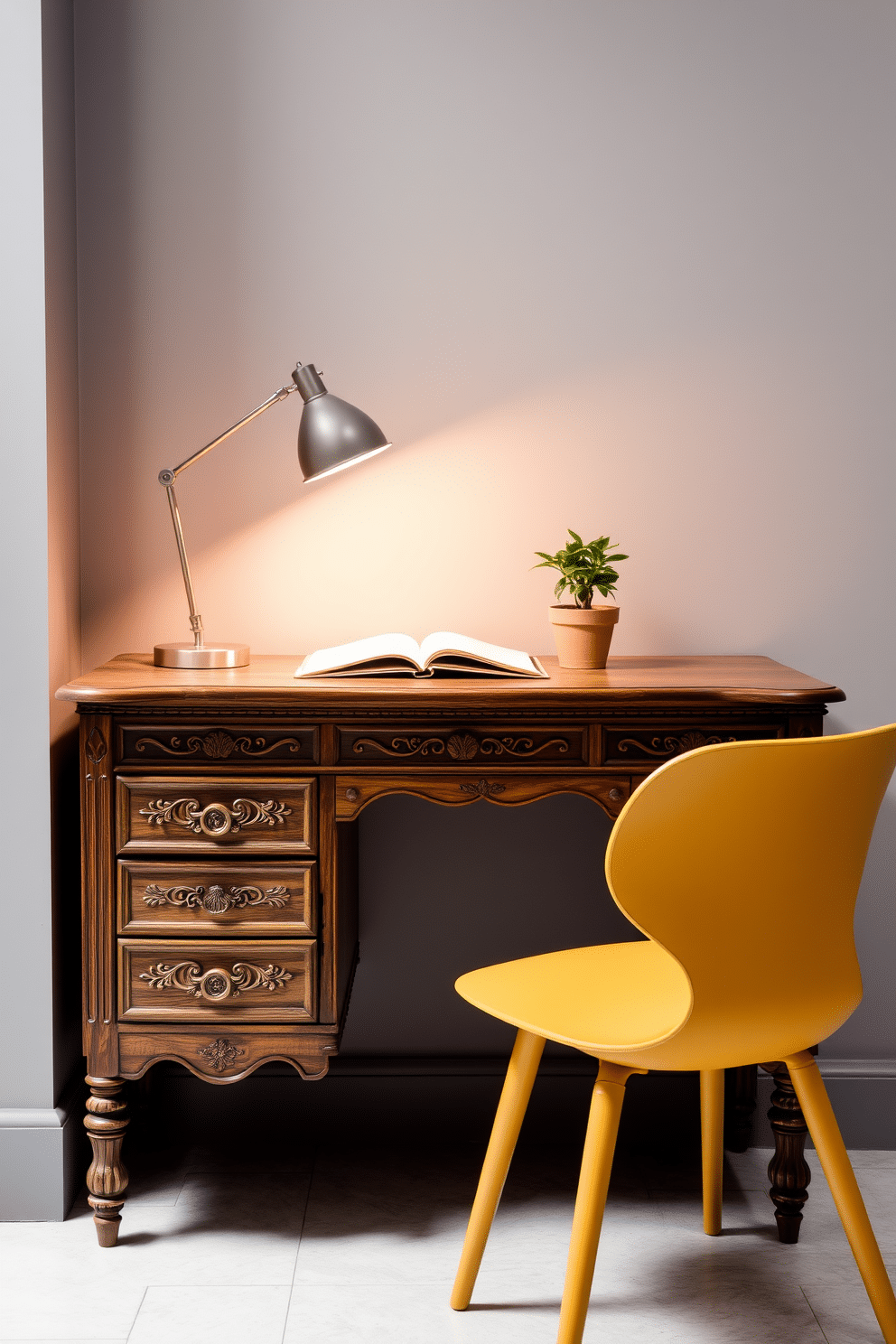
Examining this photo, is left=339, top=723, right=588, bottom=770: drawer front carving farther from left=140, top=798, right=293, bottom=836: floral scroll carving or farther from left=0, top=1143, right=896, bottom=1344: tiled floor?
left=0, top=1143, right=896, bottom=1344: tiled floor

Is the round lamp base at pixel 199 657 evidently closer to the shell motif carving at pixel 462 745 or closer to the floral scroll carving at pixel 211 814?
the floral scroll carving at pixel 211 814

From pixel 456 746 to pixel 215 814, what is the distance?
38cm

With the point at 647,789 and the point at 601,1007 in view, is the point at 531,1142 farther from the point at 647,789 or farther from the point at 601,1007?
the point at 647,789

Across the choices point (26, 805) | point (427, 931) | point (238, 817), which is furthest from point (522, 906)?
point (26, 805)

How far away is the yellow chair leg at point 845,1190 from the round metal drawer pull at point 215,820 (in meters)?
0.86

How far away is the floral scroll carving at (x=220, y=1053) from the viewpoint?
1806 mm

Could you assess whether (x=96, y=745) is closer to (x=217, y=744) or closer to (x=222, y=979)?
(x=217, y=744)

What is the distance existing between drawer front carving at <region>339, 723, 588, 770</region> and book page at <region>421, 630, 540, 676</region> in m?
0.12

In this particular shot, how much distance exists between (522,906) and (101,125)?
5.37 ft

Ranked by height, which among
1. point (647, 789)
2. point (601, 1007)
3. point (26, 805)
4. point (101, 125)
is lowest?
point (601, 1007)

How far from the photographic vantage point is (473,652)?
185 centimetres

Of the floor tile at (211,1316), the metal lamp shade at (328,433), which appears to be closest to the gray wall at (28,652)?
the floor tile at (211,1316)

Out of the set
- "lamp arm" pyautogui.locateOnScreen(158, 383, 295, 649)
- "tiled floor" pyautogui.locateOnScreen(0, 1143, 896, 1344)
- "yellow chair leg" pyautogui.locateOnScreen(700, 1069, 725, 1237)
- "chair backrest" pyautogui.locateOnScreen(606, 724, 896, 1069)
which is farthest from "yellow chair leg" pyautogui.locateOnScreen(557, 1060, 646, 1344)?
"lamp arm" pyautogui.locateOnScreen(158, 383, 295, 649)

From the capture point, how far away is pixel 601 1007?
5.03ft
